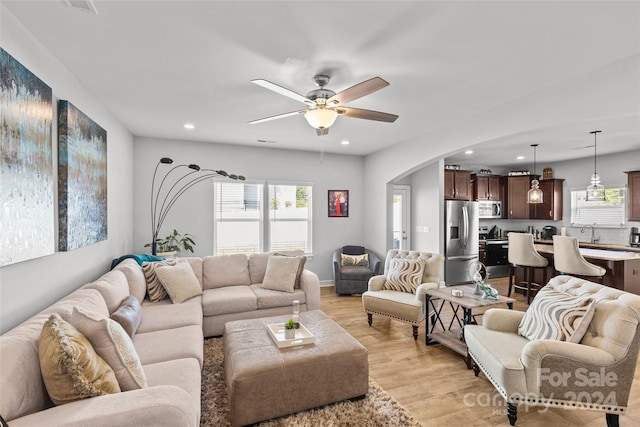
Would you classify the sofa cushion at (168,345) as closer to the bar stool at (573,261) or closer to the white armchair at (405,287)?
the white armchair at (405,287)

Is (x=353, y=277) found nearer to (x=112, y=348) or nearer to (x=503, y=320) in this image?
(x=503, y=320)

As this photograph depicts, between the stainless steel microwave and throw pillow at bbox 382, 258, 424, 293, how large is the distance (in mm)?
4255

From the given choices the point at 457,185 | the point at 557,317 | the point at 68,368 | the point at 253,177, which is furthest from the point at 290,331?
the point at 457,185

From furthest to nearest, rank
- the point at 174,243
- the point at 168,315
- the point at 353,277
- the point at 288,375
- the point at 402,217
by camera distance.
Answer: the point at 402,217, the point at 353,277, the point at 174,243, the point at 168,315, the point at 288,375

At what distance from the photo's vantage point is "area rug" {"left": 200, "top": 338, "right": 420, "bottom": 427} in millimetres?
2115

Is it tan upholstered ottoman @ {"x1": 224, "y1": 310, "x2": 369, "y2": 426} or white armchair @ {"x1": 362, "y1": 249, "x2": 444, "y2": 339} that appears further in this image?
white armchair @ {"x1": 362, "y1": 249, "x2": 444, "y2": 339}

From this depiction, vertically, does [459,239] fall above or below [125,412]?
above

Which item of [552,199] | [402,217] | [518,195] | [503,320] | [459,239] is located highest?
[518,195]

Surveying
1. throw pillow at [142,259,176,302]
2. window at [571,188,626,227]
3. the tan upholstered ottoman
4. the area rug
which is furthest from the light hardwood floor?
window at [571,188,626,227]

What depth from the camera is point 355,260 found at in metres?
5.77

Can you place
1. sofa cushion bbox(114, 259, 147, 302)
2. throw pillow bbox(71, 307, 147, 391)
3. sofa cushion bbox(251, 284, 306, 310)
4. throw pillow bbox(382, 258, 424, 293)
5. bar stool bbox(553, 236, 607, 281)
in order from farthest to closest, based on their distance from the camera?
bar stool bbox(553, 236, 607, 281) → throw pillow bbox(382, 258, 424, 293) → sofa cushion bbox(251, 284, 306, 310) → sofa cushion bbox(114, 259, 147, 302) → throw pillow bbox(71, 307, 147, 391)

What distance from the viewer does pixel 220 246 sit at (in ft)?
17.9

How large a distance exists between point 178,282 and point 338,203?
3.57m

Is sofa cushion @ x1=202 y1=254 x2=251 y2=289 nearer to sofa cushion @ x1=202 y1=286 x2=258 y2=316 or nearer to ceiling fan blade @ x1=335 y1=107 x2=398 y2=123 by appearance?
sofa cushion @ x1=202 y1=286 x2=258 y2=316
